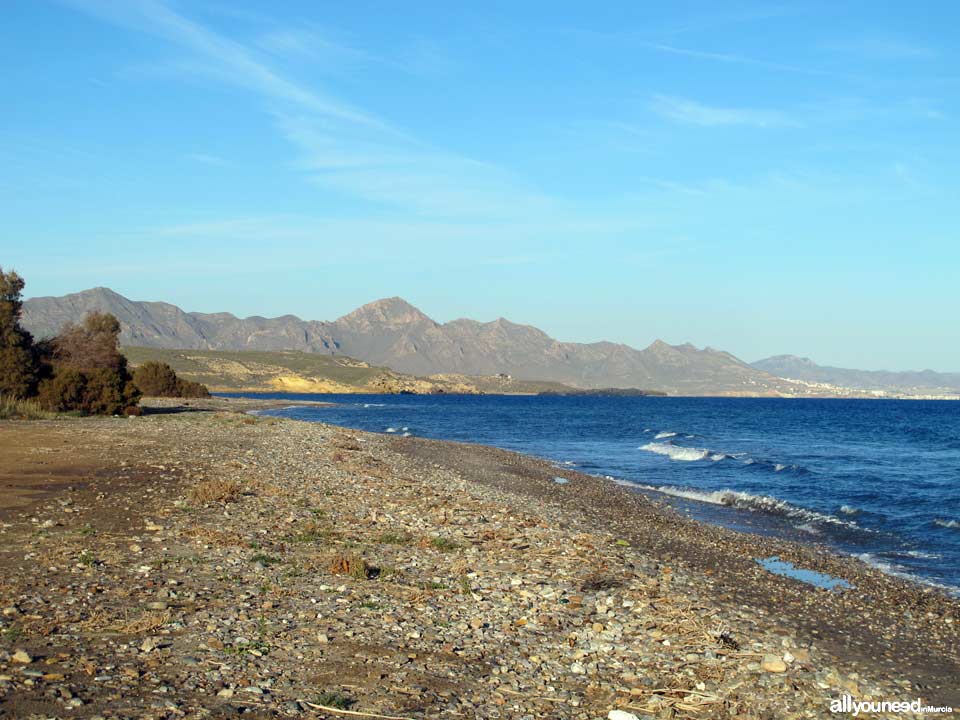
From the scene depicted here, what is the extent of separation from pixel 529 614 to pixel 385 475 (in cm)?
1763

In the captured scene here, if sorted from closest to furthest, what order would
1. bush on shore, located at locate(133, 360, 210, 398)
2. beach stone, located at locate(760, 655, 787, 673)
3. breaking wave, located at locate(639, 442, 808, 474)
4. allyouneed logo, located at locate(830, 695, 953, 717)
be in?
allyouneed logo, located at locate(830, 695, 953, 717) → beach stone, located at locate(760, 655, 787, 673) → breaking wave, located at locate(639, 442, 808, 474) → bush on shore, located at locate(133, 360, 210, 398)

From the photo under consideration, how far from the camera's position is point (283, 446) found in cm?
3681

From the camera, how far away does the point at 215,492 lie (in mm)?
19828

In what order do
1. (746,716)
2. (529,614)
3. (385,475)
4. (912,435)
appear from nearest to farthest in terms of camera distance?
(746,716)
(529,614)
(385,475)
(912,435)

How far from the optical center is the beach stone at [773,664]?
998 centimetres

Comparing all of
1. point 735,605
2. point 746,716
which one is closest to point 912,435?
point 735,605

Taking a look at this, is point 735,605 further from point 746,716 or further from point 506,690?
point 506,690

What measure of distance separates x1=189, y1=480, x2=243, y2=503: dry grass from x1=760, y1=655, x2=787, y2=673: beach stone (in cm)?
1345

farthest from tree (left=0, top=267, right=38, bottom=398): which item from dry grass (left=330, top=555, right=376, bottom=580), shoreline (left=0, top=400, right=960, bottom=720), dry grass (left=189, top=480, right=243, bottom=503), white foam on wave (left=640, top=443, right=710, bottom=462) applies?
dry grass (left=330, top=555, right=376, bottom=580)

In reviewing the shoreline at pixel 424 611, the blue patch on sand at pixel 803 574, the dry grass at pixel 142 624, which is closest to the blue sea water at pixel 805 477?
the blue patch on sand at pixel 803 574

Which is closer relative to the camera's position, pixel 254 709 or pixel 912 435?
pixel 254 709

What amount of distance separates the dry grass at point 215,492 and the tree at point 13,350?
35572 millimetres

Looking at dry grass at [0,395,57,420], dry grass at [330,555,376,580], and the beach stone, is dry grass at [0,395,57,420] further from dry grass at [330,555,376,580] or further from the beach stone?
the beach stone

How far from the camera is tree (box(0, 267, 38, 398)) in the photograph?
49.9m
